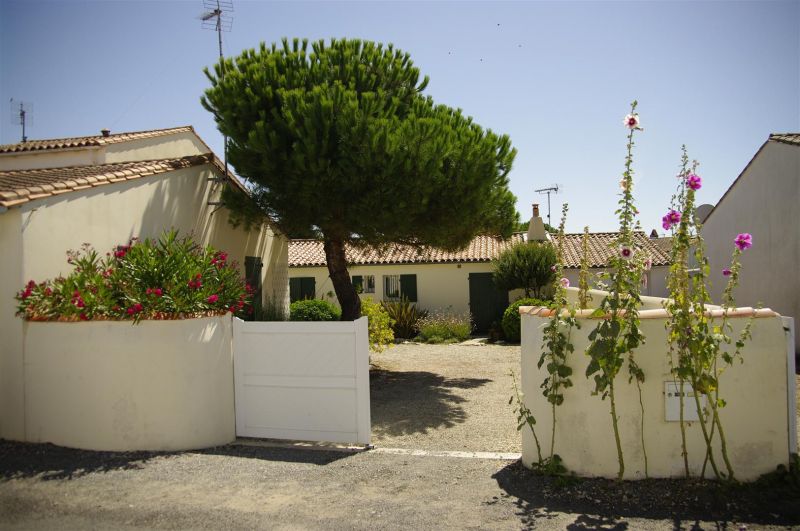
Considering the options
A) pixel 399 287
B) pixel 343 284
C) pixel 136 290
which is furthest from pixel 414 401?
pixel 399 287

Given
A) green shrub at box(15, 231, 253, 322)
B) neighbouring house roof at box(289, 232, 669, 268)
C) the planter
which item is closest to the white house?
neighbouring house roof at box(289, 232, 669, 268)

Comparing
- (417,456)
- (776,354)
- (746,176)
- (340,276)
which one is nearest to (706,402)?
(776,354)

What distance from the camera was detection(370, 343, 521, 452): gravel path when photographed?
720 centimetres

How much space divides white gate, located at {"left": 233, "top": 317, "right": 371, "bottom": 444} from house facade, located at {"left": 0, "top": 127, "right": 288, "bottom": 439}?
8.52 ft

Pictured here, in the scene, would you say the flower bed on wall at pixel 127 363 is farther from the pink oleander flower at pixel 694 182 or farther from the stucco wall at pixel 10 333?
the pink oleander flower at pixel 694 182

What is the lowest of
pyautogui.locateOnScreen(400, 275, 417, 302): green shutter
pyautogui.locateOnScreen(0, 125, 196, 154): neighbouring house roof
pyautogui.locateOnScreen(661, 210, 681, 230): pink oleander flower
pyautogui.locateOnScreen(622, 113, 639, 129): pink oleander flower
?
pyautogui.locateOnScreen(400, 275, 417, 302): green shutter

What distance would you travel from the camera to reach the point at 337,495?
16.6 feet

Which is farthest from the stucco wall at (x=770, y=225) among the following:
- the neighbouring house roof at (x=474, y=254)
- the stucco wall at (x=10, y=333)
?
the stucco wall at (x=10, y=333)

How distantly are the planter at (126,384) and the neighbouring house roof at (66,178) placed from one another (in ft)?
5.36

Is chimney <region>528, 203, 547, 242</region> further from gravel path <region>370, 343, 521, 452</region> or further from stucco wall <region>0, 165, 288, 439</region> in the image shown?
stucco wall <region>0, 165, 288, 439</region>

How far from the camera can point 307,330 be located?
6.58m

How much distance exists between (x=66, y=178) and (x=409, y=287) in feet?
47.3

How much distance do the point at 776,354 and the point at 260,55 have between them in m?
9.27

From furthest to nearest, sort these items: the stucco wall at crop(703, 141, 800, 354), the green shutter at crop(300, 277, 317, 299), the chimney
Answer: the green shutter at crop(300, 277, 317, 299) → the chimney → the stucco wall at crop(703, 141, 800, 354)
